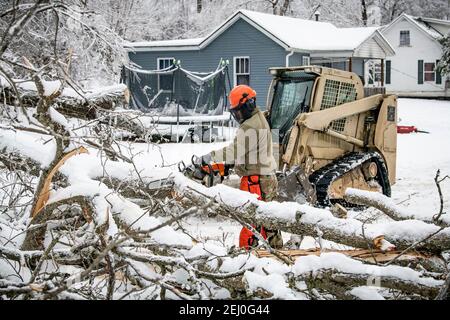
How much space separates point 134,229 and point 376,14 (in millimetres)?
46050

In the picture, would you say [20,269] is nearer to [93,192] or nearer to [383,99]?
[93,192]

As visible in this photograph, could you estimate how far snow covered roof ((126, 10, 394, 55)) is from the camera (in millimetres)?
25969

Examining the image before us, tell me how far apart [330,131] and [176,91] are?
10.8 metres

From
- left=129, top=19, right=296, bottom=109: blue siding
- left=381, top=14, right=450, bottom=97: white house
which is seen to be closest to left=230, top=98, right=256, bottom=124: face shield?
left=129, top=19, right=296, bottom=109: blue siding

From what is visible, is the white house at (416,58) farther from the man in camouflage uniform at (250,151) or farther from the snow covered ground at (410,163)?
the man in camouflage uniform at (250,151)

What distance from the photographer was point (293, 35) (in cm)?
2689

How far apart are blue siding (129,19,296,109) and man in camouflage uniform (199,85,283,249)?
62.2ft

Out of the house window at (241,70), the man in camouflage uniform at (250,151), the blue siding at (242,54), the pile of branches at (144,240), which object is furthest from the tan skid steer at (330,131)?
the house window at (241,70)

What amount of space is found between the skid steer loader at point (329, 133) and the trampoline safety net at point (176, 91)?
10099 millimetres

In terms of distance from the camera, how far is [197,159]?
7266mm

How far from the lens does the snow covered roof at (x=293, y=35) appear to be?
1022 inches

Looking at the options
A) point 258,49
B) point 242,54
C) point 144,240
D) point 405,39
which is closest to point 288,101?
point 144,240

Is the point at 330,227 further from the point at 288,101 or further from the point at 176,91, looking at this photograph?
the point at 176,91

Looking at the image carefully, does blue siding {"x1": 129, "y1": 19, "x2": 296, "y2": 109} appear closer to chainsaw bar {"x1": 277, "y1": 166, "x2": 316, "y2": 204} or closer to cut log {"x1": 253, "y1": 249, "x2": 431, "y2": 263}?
chainsaw bar {"x1": 277, "y1": 166, "x2": 316, "y2": 204}
